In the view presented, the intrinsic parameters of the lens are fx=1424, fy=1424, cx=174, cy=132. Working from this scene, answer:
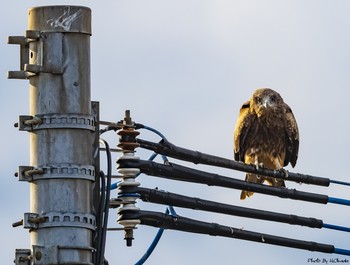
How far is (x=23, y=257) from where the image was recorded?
8.20m

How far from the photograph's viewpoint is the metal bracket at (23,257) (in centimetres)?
817

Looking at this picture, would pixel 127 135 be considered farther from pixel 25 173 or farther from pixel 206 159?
pixel 25 173

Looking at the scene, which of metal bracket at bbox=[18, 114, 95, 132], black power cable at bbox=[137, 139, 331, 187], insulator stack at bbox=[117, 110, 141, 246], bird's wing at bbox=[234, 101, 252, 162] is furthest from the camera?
bird's wing at bbox=[234, 101, 252, 162]

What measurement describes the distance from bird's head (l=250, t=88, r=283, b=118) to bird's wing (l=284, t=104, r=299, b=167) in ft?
0.82

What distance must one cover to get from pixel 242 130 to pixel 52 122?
951 centimetres

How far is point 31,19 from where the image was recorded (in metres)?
8.31

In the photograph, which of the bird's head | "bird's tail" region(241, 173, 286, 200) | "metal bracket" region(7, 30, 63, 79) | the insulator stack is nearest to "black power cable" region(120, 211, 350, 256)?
the insulator stack

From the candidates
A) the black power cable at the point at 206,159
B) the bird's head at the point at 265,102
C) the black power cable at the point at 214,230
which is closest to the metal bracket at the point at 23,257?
the black power cable at the point at 214,230

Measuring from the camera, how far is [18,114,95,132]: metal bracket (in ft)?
26.9

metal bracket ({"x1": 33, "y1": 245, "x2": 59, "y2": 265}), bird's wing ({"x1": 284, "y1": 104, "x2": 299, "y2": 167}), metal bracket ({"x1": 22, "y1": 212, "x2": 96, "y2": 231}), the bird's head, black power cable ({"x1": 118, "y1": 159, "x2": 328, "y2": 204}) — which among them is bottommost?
metal bracket ({"x1": 33, "y1": 245, "x2": 59, "y2": 265})

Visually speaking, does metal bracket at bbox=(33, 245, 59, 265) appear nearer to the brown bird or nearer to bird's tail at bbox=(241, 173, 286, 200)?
bird's tail at bbox=(241, 173, 286, 200)

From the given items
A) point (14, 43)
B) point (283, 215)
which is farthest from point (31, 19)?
point (283, 215)

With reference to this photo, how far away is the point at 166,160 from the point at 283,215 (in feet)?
4.82

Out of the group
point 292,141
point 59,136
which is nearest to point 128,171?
point 59,136
